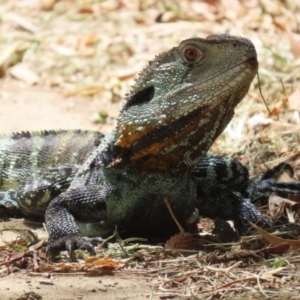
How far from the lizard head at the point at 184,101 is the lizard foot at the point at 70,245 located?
769 millimetres

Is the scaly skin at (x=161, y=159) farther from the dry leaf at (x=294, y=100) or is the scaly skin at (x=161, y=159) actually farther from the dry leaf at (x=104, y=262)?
the dry leaf at (x=294, y=100)

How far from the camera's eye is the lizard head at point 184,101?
17.2 ft

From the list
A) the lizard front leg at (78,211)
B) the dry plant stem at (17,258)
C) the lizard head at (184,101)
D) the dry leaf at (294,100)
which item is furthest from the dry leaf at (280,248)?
the dry leaf at (294,100)

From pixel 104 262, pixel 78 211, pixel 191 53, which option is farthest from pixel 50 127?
pixel 104 262

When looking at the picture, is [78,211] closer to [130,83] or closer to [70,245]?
[70,245]

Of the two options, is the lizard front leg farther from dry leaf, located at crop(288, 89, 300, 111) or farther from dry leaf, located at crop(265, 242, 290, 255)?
dry leaf, located at crop(288, 89, 300, 111)

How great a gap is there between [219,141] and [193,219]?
2753 millimetres

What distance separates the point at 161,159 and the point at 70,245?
0.93 metres

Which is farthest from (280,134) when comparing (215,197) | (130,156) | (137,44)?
(137,44)

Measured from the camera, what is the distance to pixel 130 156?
5.67 metres

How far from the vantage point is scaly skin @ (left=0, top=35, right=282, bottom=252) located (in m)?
5.27

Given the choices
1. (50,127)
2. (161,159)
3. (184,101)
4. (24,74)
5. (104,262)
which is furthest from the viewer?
(24,74)

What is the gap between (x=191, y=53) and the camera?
17.7 feet

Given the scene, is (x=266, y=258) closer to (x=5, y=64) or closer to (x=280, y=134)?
(x=280, y=134)
